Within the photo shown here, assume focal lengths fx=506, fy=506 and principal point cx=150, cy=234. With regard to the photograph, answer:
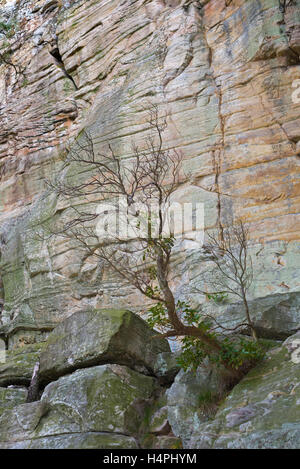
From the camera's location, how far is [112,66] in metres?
15.9

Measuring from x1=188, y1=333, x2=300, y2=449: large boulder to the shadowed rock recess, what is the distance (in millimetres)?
23

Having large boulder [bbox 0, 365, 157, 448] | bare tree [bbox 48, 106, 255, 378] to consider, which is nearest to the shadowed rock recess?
large boulder [bbox 0, 365, 157, 448]

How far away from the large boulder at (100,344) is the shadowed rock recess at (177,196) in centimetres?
3

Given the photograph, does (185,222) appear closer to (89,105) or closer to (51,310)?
(51,310)

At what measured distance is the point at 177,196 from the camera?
41.3 ft

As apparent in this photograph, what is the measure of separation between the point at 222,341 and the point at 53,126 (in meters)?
11.5

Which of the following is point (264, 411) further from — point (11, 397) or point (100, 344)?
point (11, 397)

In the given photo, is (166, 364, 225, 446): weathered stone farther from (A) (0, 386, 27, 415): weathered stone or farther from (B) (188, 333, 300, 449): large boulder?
(A) (0, 386, 27, 415): weathered stone

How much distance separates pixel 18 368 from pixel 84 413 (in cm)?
268

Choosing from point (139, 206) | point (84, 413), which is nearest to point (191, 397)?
point (84, 413)

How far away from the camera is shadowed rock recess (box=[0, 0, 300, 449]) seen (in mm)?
7488

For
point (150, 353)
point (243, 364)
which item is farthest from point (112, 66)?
point (243, 364)

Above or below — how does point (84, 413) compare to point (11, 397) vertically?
above
